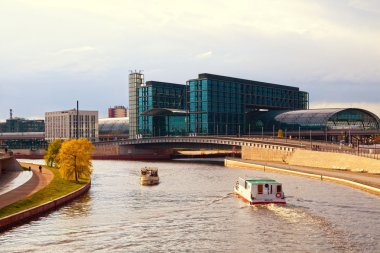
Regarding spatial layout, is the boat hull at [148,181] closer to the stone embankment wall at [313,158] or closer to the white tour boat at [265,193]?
the white tour boat at [265,193]

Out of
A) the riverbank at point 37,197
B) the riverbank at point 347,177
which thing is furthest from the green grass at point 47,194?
the riverbank at point 347,177

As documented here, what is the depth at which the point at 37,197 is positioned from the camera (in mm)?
72062

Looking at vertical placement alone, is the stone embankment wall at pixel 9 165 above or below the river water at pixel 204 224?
above

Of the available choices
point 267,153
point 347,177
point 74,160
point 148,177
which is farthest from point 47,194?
point 267,153

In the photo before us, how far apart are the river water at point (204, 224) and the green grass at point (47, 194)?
122 inches

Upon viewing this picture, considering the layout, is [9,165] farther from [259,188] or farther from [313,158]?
[259,188]

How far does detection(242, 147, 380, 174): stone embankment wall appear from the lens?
105000mm

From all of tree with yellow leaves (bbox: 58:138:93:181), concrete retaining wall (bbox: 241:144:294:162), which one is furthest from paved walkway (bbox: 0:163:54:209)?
concrete retaining wall (bbox: 241:144:294:162)

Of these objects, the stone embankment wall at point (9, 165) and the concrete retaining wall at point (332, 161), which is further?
the stone embankment wall at point (9, 165)

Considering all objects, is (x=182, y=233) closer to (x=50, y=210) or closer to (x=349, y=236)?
(x=349, y=236)

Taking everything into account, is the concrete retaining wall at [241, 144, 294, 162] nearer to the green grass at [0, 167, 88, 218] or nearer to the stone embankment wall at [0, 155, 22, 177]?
the green grass at [0, 167, 88, 218]

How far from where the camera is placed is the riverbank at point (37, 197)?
58.0m

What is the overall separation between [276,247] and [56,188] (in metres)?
46.5

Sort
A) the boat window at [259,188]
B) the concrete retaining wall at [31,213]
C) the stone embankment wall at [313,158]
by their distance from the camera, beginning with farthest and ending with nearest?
the stone embankment wall at [313,158] < the boat window at [259,188] < the concrete retaining wall at [31,213]
